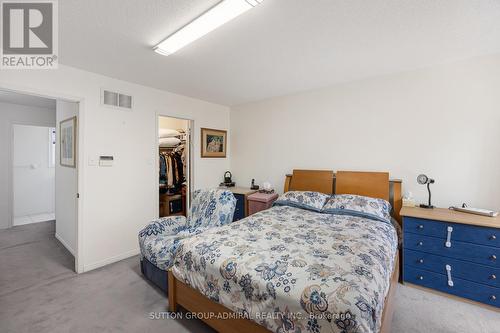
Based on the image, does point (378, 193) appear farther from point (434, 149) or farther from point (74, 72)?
point (74, 72)

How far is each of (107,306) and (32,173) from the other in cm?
Answer: 507

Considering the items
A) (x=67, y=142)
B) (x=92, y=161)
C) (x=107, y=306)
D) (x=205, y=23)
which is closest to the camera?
(x=205, y=23)

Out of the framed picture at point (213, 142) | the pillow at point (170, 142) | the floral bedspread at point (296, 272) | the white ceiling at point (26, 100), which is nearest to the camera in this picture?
the floral bedspread at point (296, 272)

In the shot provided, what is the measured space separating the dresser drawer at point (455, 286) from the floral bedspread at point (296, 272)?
60 cm

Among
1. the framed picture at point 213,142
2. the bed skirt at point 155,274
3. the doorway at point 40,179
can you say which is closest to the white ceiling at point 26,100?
the doorway at point 40,179

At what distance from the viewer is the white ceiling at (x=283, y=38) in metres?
1.62

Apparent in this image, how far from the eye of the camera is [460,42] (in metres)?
2.13

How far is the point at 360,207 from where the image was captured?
8.70 ft

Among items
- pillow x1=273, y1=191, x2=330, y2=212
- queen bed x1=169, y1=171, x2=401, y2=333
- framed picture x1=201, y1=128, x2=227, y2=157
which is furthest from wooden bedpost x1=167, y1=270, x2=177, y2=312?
framed picture x1=201, y1=128, x2=227, y2=157

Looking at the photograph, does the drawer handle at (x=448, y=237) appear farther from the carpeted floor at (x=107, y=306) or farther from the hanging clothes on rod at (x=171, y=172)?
the hanging clothes on rod at (x=171, y=172)

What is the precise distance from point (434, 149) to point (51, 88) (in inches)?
→ 181

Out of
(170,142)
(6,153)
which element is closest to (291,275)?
(170,142)

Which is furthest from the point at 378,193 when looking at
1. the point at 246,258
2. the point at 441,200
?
the point at 246,258

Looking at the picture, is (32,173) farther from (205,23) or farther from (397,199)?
(397,199)
